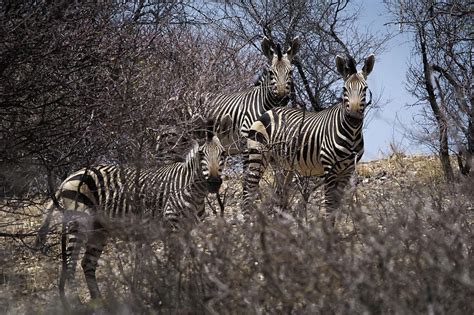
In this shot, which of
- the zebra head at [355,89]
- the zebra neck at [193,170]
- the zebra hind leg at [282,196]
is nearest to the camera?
the zebra hind leg at [282,196]

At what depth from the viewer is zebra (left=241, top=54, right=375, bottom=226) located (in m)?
10.8

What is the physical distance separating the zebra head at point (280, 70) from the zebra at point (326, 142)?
87cm

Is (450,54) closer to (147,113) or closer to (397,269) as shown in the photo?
(147,113)

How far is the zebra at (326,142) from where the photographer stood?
10781 millimetres

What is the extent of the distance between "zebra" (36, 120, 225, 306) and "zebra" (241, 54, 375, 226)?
165cm

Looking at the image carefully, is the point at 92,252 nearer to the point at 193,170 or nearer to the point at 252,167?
the point at 193,170

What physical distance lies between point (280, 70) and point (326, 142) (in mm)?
1810

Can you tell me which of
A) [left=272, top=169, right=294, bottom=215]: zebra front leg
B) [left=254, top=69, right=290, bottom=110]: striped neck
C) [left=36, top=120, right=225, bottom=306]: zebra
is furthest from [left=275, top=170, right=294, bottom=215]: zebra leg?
[left=254, top=69, right=290, bottom=110]: striped neck

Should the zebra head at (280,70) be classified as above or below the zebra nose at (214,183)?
above

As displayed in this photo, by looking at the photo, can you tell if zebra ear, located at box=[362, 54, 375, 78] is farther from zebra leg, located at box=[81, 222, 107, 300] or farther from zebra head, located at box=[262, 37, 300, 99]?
zebra leg, located at box=[81, 222, 107, 300]

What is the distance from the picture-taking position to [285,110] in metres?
12.2

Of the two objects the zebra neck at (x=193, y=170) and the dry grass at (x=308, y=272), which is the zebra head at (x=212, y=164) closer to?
the zebra neck at (x=193, y=170)

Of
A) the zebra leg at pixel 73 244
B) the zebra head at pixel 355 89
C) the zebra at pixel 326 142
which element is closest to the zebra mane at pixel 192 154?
the zebra leg at pixel 73 244

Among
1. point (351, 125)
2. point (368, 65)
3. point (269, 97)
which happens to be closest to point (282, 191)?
point (351, 125)
